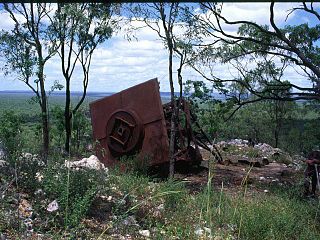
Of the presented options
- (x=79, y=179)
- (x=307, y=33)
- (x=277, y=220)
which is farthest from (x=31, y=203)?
(x=307, y=33)

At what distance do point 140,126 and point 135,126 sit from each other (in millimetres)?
106

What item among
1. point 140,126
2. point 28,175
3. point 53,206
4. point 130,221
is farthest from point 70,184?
point 140,126

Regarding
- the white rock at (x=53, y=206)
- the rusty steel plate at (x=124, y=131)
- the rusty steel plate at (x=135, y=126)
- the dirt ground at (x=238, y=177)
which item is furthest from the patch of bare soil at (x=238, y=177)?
the white rock at (x=53, y=206)

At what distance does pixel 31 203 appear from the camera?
4465 millimetres


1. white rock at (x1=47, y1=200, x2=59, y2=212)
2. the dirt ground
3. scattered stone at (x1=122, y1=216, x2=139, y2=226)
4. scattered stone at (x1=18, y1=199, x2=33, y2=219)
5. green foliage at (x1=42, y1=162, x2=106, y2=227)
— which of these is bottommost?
the dirt ground

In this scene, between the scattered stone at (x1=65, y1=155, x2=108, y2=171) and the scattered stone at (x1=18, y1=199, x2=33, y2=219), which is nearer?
the scattered stone at (x1=18, y1=199, x2=33, y2=219)

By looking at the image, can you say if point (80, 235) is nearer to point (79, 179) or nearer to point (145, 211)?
point (79, 179)

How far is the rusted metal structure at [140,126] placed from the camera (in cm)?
882

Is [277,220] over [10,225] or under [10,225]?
under

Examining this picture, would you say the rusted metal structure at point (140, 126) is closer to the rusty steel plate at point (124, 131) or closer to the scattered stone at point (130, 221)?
the rusty steel plate at point (124, 131)

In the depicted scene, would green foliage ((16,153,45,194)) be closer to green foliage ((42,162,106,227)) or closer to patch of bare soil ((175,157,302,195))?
green foliage ((42,162,106,227))

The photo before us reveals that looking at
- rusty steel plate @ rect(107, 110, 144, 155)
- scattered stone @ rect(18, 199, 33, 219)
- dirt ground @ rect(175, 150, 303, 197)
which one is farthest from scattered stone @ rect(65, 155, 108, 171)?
dirt ground @ rect(175, 150, 303, 197)

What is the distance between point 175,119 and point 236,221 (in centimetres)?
404

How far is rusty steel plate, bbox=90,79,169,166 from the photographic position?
8.79 metres
